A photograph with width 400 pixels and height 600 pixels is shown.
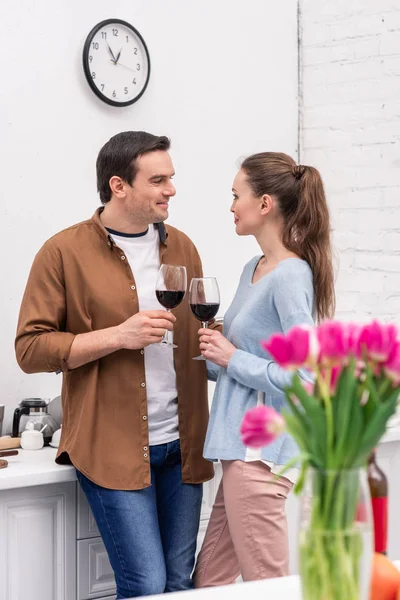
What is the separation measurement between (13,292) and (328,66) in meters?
1.63

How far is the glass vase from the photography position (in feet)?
3.03

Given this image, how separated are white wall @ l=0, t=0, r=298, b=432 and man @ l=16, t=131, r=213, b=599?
690 millimetres

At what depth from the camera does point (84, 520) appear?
7.91 ft

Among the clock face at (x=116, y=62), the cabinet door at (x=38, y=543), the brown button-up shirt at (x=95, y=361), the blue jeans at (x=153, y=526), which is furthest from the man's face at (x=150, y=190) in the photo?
the clock face at (x=116, y=62)

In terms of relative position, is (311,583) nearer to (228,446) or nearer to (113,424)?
(228,446)

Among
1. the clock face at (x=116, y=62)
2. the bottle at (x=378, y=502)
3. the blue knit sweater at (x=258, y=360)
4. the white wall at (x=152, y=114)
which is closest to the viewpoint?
the bottle at (x=378, y=502)

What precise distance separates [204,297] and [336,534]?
1222mm

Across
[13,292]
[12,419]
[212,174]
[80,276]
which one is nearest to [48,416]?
[12,419]

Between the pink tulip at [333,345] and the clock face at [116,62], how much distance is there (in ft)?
7.73

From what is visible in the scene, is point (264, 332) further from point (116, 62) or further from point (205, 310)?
point (116, 62)

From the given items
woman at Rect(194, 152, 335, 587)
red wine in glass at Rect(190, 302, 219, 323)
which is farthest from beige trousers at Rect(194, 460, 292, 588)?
red wine in glass at Rect(190, 302, 219, 323)

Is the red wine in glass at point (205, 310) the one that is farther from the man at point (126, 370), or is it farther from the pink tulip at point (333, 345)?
the pink tulip at point (333, 345)

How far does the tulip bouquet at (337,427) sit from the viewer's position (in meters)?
0.90

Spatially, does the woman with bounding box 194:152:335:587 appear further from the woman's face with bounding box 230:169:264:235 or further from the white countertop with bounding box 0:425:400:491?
the white countertop with bounding box 0:425:400:491
